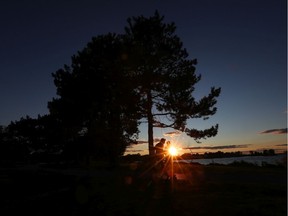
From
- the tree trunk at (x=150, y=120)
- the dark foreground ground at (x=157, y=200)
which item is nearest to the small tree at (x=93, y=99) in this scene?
the tree trunk at (x=150, y=120)

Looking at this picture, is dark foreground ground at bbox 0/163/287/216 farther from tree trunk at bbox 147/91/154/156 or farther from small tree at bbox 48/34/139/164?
small tree at bbox 48/34/139/164

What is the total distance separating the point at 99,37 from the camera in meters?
40.4

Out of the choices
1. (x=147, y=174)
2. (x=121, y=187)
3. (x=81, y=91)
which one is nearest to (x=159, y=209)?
(x=121, y=187)

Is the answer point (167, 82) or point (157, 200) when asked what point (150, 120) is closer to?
point (167, 82)

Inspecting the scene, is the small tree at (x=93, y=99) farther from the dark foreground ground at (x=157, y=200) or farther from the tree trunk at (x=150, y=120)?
the dark foreground ground at (x=157, y=200)

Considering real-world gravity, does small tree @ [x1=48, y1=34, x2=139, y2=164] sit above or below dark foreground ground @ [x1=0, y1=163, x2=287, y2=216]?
above

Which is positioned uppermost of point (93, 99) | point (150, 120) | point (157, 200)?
point (93, 99)

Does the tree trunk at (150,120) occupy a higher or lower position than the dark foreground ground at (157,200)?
higher

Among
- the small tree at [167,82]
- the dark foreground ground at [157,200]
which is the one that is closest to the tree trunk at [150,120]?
the small tree at [167,82]

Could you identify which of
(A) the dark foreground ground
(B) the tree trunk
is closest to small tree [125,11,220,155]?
(B) the tree trunk

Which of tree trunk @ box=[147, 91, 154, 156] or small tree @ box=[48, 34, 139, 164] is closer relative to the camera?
tree trunk @ box=[147, 91, 154, 156]

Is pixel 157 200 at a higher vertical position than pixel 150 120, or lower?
lower

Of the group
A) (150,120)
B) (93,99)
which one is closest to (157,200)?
(150,120)

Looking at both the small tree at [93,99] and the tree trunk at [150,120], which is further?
the small tree at [93,99]
